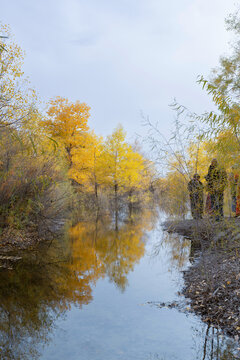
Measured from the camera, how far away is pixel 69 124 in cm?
2919

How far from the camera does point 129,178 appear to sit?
2908 centimetres

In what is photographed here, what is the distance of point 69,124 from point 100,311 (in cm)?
2466

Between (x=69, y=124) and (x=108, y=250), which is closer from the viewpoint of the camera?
(x=108, y=250)

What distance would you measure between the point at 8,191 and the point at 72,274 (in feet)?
14.2

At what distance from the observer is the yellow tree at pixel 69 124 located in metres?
29.1

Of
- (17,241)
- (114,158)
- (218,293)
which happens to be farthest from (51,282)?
(114,158)

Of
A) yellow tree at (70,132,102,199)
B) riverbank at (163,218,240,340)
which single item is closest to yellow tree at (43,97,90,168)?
yellow tree at (70,132,102,199)

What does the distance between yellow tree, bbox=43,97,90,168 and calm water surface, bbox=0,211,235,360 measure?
18907 millimetres

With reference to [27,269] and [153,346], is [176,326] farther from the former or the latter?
[27,269]

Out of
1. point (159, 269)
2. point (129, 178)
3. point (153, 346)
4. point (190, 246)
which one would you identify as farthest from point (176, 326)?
point (129, 178)

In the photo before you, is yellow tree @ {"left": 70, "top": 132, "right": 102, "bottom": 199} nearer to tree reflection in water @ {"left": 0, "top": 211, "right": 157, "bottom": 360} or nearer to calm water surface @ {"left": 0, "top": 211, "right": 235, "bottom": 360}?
A: tree reflection in water @ {"left": 0, "top": 211, "right": 157, "bottom": 360}

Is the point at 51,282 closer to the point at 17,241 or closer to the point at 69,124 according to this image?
the point at 17,241

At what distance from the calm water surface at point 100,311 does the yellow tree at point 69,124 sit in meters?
18.9

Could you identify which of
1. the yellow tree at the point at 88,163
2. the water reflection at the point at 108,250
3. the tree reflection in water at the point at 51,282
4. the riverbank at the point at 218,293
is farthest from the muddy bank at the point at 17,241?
the yellow tree at the point at 88,163
